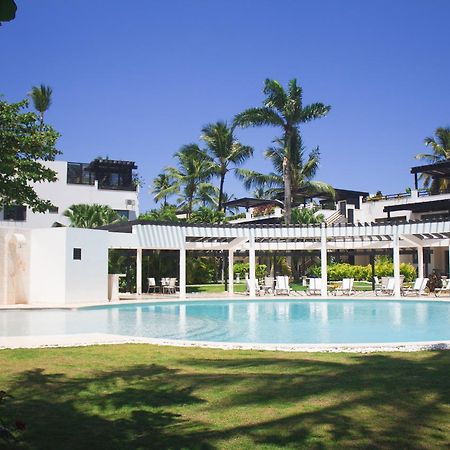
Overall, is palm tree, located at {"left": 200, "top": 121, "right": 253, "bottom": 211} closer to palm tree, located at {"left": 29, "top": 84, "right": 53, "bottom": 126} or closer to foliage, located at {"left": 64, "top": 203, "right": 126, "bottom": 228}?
foliage, located at {"left": 64, "top": 203, "right": 126, "bottom": 228}

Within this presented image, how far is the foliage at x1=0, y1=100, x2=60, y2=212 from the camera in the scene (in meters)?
9.48

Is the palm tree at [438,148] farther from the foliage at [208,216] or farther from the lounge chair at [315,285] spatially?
the lounge chair at [315,285]

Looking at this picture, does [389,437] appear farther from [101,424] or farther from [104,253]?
[104,253]

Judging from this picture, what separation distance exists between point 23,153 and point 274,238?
19015 mm

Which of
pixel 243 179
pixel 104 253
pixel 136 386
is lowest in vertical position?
pixel 136 386

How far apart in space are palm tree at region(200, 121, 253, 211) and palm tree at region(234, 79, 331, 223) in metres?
5.08

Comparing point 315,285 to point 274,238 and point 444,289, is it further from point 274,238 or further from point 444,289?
point 444,289

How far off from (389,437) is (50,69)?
1624 cm

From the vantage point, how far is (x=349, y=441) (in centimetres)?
427

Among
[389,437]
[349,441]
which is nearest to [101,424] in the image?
[349,441]

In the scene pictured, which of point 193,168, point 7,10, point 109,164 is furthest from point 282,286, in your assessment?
point 7,10

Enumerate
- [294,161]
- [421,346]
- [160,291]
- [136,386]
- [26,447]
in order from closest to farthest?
1. [26,447]
2. [136,386]
3. [421,346]
4. [160,291]
5. [294,161]

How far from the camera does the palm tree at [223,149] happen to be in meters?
36.8

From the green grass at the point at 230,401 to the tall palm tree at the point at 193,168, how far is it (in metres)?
29.3
